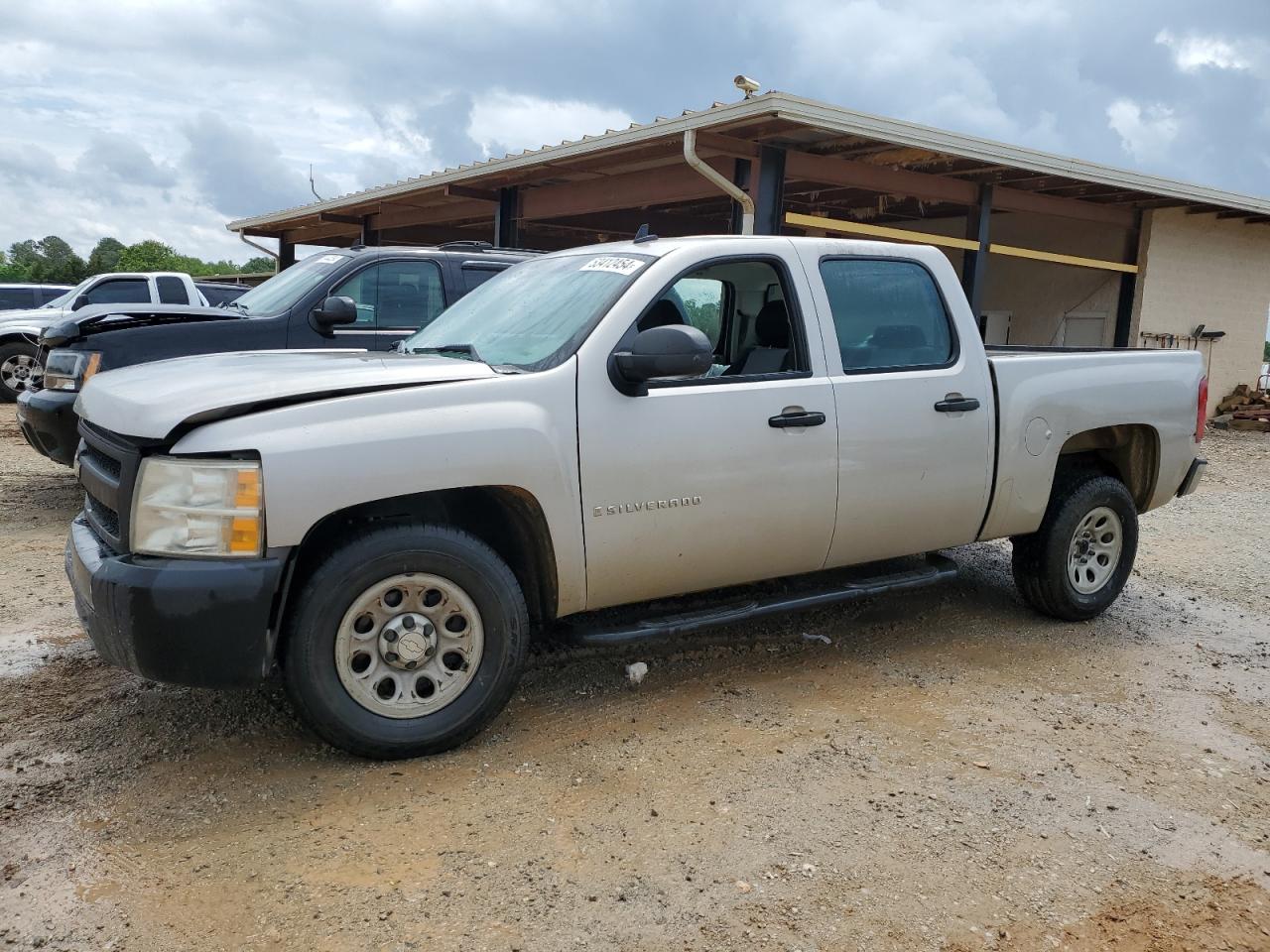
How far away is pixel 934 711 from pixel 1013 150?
991 centimetres

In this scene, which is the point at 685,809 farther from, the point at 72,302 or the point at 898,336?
the point at 72,302

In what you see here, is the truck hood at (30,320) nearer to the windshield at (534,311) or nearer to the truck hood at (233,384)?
the windshield at (534,311)

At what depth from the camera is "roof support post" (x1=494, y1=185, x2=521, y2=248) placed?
1582 cm

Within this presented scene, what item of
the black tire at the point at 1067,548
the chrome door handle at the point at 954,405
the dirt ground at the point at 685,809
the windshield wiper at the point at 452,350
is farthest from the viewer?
the black tire at the point at 1067,548

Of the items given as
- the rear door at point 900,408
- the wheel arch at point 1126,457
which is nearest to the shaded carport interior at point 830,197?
the wheel arch at point 1126,457

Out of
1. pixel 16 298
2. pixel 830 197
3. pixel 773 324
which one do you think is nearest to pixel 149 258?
pixel 16 298

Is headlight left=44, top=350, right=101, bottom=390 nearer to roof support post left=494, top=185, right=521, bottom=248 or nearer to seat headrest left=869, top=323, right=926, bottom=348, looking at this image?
seat headrest left=869, top=323, right=926, bottom=348

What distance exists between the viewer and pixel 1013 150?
12.2m

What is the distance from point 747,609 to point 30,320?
13.4 m

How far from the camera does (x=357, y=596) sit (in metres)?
3.33

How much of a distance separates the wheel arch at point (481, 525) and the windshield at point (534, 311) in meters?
0.52

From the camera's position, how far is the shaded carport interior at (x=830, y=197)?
1122 centimetres

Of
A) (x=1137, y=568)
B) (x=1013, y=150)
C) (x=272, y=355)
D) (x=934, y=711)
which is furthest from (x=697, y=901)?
(x=1013, y=150)

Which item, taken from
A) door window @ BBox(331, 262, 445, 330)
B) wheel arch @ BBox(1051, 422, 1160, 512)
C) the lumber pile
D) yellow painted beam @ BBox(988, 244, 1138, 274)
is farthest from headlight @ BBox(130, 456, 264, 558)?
the lumber pile
